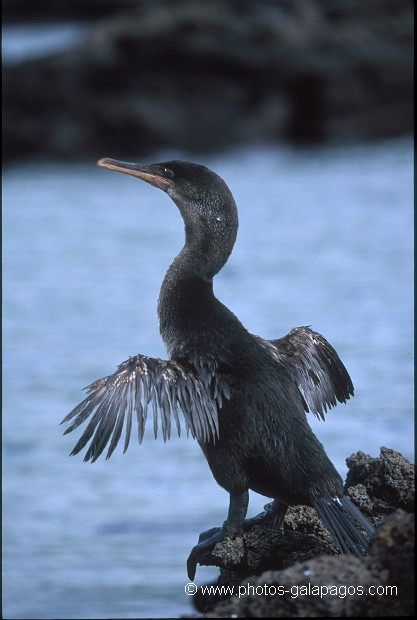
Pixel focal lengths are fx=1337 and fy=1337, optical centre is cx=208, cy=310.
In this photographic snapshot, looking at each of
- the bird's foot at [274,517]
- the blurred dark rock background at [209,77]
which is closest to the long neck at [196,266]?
the bird's foot at [274,517]

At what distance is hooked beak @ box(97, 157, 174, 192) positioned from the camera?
5.57 m

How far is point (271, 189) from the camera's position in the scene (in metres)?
18.3

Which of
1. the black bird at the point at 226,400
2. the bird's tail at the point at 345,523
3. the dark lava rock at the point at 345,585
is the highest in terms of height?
the black bird at the point at 226,400

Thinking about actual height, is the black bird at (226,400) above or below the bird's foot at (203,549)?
above

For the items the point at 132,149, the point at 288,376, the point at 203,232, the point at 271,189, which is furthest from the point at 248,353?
the point at 132,149

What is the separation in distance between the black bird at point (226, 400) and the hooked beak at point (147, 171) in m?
0.34

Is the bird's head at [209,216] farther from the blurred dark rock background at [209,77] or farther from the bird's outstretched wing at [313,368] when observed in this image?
the blurred dark rock background at [209,77]

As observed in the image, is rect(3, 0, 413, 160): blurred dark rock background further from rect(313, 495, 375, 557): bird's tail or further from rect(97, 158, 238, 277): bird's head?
rect(313, 495, 375, 557): bird's tail

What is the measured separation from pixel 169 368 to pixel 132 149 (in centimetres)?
1609

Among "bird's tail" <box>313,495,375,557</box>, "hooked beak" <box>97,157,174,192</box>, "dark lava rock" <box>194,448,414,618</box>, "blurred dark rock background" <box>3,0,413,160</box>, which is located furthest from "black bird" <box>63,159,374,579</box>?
"blurred dark rock background" <box>3,0,413,160</box>

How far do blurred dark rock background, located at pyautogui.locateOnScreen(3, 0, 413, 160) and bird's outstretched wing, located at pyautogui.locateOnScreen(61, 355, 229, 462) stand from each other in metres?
16.3

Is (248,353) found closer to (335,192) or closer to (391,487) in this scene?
(391,487)

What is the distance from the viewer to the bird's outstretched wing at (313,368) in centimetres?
516

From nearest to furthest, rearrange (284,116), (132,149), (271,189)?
(271,189) → (132,149) → (284,116)
